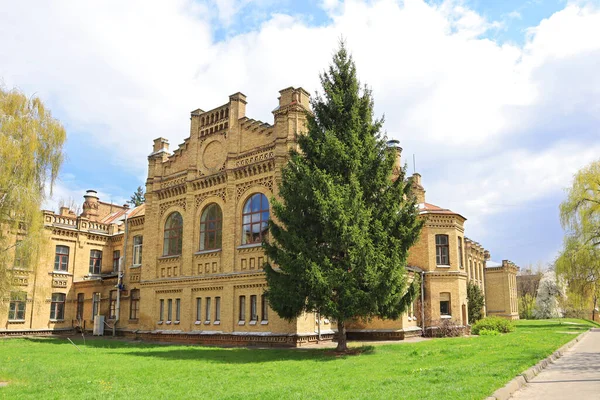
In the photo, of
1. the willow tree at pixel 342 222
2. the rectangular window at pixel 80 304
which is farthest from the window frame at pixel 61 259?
the willow tree at pixel 342 222

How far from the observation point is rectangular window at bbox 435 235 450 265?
31234mm

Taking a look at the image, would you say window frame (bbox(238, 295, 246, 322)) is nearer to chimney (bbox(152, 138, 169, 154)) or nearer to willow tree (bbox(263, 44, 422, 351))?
willow tree (bbox(263, 44, 422, 351))

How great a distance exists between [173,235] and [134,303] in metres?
6.39

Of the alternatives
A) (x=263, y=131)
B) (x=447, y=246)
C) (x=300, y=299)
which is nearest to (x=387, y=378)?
(x=300, y=299)

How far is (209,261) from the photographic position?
87.5 feet

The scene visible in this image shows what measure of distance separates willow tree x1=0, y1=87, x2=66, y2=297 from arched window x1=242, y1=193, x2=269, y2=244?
9.48m

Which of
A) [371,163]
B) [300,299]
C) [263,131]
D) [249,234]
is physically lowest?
[300,299]

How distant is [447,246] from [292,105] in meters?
14.8

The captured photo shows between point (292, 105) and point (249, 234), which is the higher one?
point (292, 105)

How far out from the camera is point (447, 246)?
3139cm

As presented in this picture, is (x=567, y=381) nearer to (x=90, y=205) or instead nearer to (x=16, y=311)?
(x=16, y=311)

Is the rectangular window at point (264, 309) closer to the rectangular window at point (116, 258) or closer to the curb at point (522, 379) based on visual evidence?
the curb at point (522, 379)

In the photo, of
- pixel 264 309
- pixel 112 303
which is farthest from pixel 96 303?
pixel 264 309

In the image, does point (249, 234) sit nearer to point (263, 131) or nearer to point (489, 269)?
point (263, 131)
